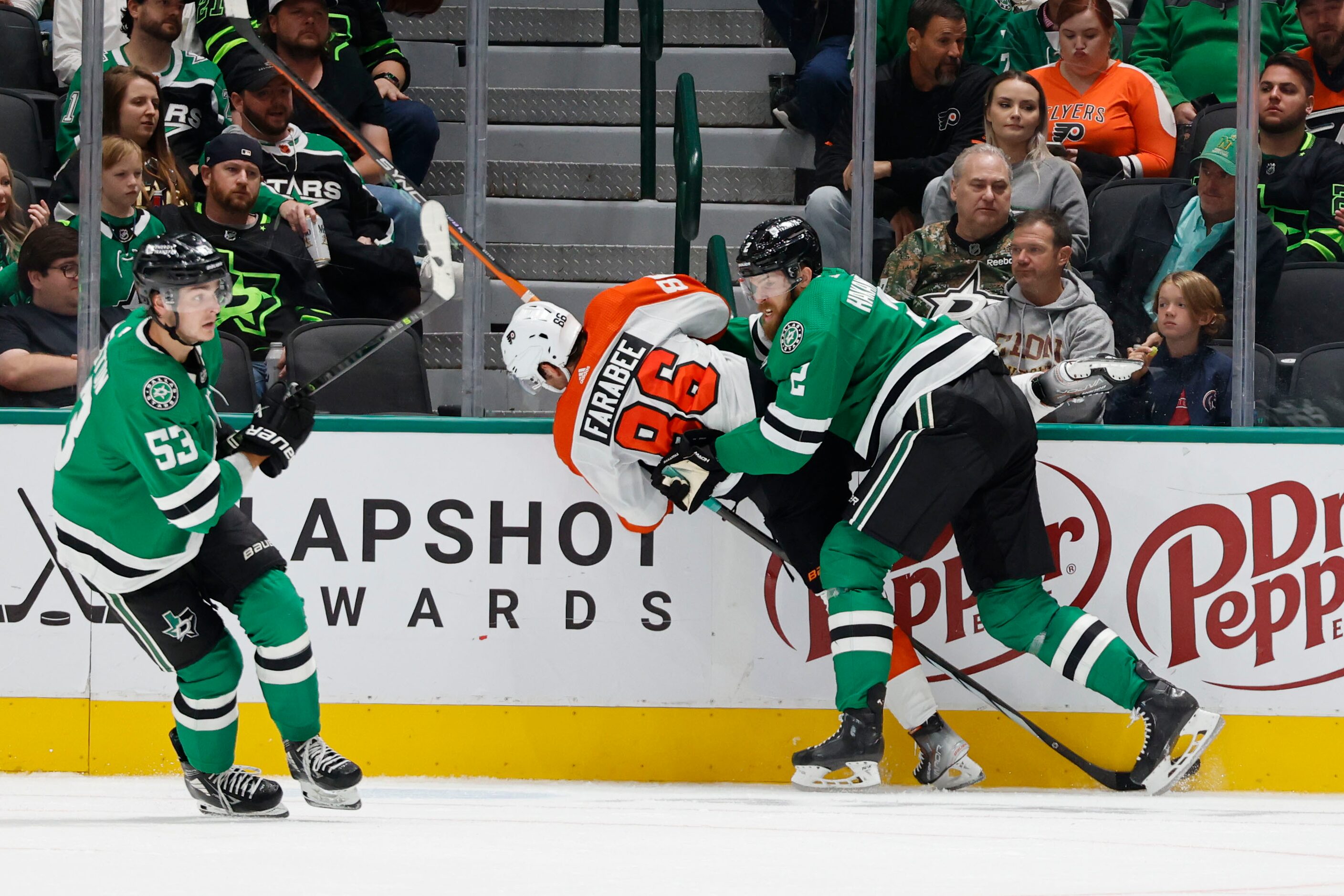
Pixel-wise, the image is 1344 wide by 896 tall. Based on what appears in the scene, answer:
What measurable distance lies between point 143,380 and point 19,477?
1004mm

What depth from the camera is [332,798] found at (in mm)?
3158

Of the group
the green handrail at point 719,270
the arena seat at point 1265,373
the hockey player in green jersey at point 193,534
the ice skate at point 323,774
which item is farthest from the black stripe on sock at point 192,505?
the arena seat at point 1265,373

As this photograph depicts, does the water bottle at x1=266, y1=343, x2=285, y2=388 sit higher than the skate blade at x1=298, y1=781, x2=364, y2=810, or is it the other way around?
the water bottle at x1=266, y1=343, x2=285, y2=388

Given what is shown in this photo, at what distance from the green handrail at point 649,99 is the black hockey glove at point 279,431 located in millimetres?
1459

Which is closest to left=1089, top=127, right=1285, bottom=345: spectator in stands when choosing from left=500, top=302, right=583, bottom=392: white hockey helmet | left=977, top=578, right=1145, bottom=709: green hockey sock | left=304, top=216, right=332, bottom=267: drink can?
left=977, top=578, right=1145, bottom=709: green hockey sock

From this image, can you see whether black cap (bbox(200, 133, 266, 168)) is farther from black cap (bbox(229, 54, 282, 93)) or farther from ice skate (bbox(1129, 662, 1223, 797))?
ice skate (bbox(1129, 662, 1223, 797))

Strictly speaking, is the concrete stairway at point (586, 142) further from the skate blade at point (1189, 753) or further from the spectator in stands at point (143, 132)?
the skate blade at point (1189, 753)

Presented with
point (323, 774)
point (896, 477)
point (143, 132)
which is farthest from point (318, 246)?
point (896, 477)

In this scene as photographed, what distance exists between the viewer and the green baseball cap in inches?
153

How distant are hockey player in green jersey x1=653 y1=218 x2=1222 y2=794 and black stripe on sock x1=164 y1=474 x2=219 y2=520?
1.03m

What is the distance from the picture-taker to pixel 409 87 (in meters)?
4.21

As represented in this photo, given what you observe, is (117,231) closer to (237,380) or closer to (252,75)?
(237,380)

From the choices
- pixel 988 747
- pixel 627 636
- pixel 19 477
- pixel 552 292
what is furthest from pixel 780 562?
pixel 19 477

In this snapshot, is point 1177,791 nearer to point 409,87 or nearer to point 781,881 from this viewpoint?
point 781,881
